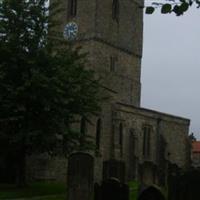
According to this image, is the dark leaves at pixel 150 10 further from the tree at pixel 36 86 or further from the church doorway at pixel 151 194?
the tree at pixel 36 86

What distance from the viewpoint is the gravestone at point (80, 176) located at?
1483cm

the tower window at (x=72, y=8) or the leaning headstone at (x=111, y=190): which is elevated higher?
the tower window at (x=72, y=8)

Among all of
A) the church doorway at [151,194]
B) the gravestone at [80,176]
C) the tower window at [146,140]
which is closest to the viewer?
the church doorway at [151,194]

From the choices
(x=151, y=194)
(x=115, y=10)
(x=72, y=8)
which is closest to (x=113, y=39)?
(x=115, y=10)

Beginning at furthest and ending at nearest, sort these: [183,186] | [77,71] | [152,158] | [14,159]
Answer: [152,158] → [14,159] → [77,71] → [183,186]

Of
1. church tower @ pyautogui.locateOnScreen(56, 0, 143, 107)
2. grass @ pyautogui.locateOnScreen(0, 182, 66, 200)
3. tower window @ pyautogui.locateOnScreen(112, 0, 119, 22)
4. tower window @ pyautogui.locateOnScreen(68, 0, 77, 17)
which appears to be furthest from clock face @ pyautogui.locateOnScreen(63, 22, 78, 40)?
grass @ pyautogui.locateOnScreen(0, 182, 66, 200)

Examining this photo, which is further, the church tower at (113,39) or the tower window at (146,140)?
the church tower at (113,39)

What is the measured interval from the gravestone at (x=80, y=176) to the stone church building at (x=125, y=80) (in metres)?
31.3

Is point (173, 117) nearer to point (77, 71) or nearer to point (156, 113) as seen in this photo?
point (156, 113)

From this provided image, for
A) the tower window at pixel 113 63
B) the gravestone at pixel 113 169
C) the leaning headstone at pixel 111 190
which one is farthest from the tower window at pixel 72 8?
the leaning headstone at pixel 111 190

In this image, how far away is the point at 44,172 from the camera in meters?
37.0

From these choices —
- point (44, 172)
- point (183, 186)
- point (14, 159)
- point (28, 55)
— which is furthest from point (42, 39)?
point (183, 186)

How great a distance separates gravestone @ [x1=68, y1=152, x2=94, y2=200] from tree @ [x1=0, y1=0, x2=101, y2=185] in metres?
11.4

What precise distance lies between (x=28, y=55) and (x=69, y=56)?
2.17 meters
